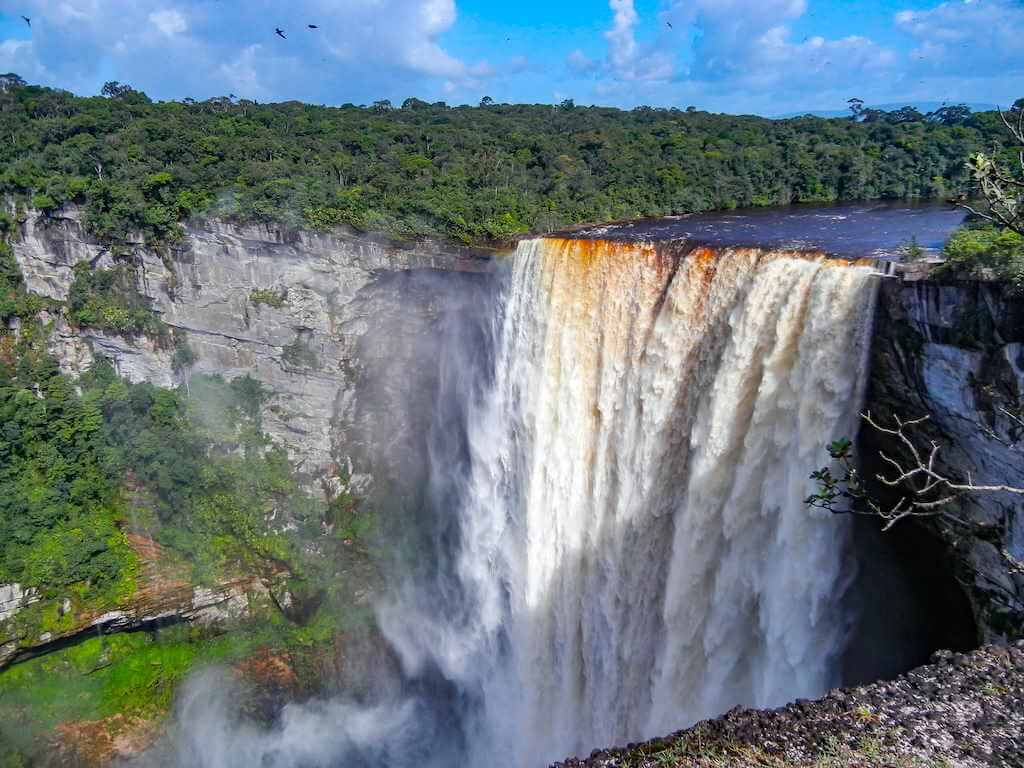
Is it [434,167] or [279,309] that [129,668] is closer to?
[279,309]

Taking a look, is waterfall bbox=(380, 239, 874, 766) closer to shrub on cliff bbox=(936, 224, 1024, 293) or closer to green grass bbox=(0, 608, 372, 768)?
shrub on cliff bbox=(936, 224, 1024, 293)

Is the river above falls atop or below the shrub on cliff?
above

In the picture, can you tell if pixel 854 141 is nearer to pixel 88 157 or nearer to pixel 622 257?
pixel 622 257

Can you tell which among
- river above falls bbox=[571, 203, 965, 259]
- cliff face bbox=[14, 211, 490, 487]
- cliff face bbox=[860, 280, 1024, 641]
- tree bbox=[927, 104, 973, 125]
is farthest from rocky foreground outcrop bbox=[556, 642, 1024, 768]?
tree bbox=[927, 104, 973, 125]

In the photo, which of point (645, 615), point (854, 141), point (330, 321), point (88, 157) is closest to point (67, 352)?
point (88, 157)

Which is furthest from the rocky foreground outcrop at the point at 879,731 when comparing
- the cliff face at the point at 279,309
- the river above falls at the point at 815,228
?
the cliff face at the point at 279,309

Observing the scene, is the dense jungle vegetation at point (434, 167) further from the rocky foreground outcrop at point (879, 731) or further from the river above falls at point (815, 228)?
the rocky foreground outcrop at point (879, 731)
